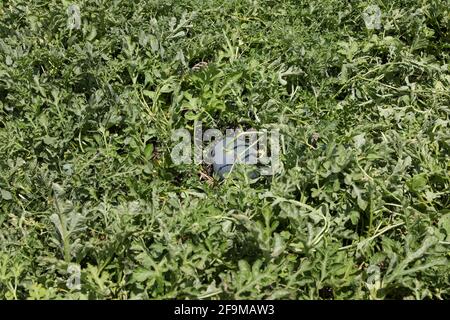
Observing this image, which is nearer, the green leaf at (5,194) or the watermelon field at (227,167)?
the watermelon field at (227,167)

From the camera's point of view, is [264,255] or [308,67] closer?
[264,255]

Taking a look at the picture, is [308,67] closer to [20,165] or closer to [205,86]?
[205,86]

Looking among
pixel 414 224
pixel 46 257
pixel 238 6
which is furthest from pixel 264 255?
pixel 238 6

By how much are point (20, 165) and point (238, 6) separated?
1.87 metres

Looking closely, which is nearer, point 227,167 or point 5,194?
point 5,194

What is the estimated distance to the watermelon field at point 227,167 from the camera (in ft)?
9.29

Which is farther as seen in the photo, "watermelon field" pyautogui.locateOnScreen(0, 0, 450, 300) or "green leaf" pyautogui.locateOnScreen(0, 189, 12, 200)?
"green leaf" pyautogui.locateOnScreen(0, 189, 12, 200)

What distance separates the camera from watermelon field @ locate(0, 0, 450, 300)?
111 inches

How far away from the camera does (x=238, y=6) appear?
4477 mm

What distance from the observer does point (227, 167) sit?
3465 mm
